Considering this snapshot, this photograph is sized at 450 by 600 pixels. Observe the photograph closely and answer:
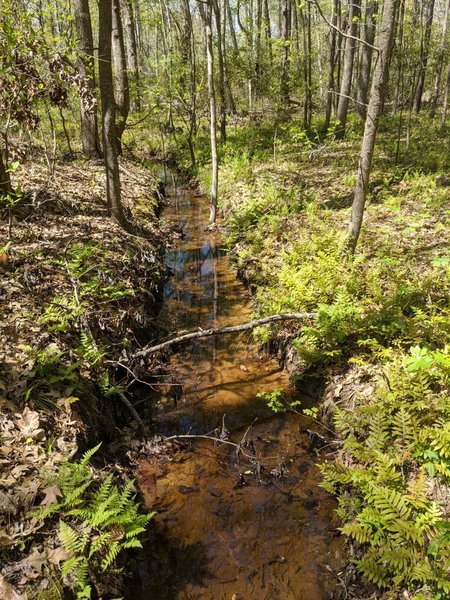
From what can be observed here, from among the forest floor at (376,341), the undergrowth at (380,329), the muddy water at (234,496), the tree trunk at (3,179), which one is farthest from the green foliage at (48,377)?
the tree trunk at (3,179)

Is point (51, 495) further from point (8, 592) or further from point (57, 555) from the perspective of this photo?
point (8, 592)

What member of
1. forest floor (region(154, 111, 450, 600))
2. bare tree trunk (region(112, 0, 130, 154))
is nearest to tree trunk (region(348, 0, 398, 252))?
forest floor (region(154, 111, 450, 600))

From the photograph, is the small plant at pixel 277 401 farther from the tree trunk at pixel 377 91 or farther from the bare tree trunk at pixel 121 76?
the bare tree trunk at pixel 121 76

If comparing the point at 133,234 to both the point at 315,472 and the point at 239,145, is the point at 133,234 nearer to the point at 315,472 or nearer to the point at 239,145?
the point at 315,472

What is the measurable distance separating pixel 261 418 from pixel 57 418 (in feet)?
8.72

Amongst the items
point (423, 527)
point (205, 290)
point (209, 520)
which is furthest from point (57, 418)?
point (205, 290)

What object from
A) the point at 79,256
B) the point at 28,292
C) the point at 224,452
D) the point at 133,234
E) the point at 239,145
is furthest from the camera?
the point at 239,145

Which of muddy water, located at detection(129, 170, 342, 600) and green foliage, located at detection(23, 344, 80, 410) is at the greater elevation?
green foliage, located at detection(23, 344, 80, 410)

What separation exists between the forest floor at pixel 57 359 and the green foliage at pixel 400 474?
217 cm

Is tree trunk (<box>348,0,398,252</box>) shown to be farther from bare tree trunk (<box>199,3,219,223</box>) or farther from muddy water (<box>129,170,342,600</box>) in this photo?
bare tree trunk (<box>199,3,219,223</box>)

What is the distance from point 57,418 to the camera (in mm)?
4172

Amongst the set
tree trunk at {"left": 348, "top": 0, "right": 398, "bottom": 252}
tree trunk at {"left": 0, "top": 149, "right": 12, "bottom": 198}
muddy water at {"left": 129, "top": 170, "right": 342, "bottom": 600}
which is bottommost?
muddy water at {"left": 129, "top": 170, "right": 342, "bottom": 600}

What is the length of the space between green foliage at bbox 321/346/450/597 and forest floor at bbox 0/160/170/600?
2168 mm

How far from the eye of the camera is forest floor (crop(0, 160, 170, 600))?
10.6 ft
